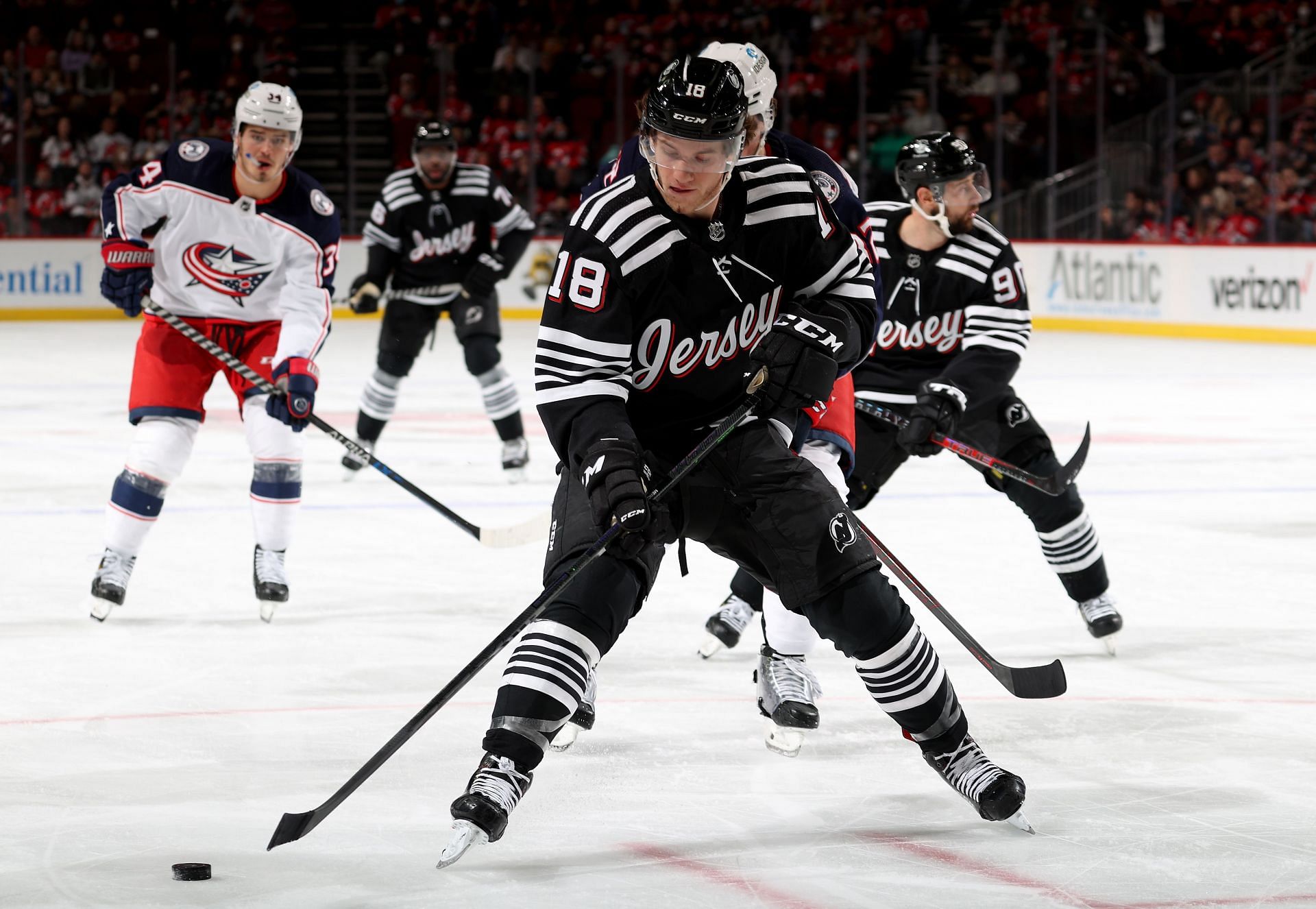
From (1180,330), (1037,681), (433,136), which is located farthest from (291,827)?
(1180,330)

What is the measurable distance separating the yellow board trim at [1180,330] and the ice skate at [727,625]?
29.9 feet

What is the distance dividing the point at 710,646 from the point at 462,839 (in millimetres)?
1511

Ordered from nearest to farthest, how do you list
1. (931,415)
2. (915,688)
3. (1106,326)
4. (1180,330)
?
1. (915,688)
2. (931,415)
3. (1180,330)
4. (1106,326)

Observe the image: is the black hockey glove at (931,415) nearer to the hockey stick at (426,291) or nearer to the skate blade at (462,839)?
the skate blade at (462,839)

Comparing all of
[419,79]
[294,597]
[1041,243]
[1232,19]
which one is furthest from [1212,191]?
[294,597]

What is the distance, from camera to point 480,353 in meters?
7.01

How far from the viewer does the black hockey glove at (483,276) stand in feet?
22.9

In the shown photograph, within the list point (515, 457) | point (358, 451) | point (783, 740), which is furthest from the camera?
point (515, 457)

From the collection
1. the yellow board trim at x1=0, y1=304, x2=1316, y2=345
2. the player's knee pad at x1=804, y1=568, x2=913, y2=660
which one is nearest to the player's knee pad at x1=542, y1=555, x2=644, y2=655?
the player's knee pad at x1=804, y1=568, x2=913, y2=660

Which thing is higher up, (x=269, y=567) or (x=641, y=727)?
(x=641, y=727)

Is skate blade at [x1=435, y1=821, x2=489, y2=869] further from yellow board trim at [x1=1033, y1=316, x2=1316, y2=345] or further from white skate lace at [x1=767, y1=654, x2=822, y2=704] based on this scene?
yellow board trim at [x1=1033, y1=316, x2=1316, y2=345]

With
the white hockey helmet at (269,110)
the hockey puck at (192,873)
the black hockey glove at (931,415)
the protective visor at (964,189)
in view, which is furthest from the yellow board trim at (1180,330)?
the hockey puck at (192,873)

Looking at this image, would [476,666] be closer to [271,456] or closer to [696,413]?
[696,413]

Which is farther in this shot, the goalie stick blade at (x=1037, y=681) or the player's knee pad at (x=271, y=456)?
the player's knee pad at (x=271, y=456)
